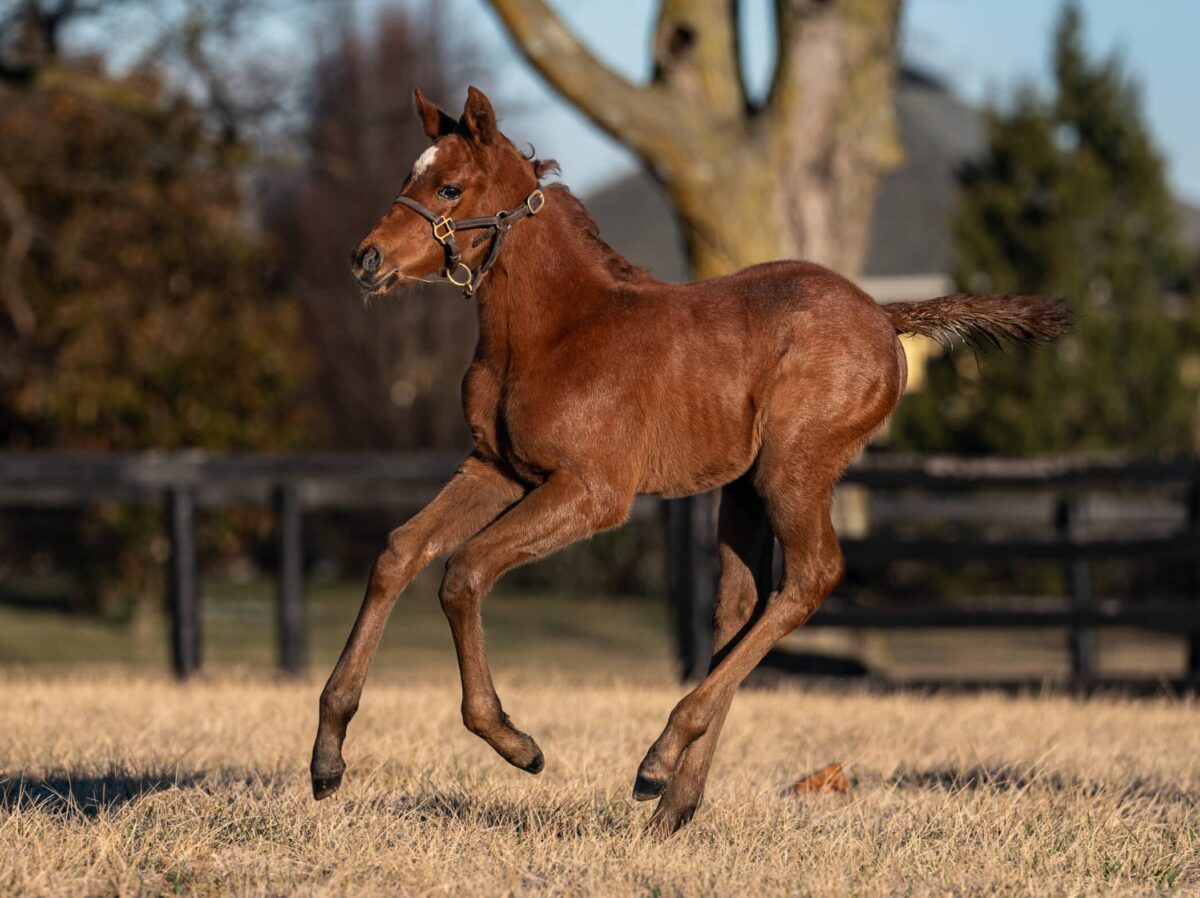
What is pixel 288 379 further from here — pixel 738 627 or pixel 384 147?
pixel 738 627

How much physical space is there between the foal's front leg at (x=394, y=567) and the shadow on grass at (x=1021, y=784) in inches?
74.0

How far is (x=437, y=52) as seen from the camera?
1420 inches

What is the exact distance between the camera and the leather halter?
5074mm

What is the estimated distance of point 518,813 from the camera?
5.32 meters

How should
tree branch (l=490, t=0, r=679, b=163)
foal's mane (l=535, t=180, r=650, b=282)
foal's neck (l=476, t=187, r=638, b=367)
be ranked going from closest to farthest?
foal's neck (l=476, t=187, r=638, b=367), foal's mane (l=535, t=180, r=650, b=282), tree branch (l=490, t=0, r=679, b=163)

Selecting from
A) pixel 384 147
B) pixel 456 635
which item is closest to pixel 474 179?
pixel 456 635

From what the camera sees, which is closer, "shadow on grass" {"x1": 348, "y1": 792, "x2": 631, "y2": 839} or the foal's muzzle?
the foal's muzzle

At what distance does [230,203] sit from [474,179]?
17.9 metres

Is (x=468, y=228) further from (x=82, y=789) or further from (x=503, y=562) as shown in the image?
(x=82, y=789)

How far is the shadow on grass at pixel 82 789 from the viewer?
17.1 ft

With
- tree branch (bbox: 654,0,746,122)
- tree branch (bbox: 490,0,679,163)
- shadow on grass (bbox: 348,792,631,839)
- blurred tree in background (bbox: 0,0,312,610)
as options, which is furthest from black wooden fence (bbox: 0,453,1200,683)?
blurred tree in background (bbox: 0,0,312,610)

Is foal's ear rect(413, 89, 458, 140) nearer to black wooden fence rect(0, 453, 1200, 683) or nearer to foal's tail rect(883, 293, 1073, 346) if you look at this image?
foal's tail rect(883, 293, 1073, 346)

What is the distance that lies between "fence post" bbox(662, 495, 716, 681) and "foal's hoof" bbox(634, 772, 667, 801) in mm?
5817

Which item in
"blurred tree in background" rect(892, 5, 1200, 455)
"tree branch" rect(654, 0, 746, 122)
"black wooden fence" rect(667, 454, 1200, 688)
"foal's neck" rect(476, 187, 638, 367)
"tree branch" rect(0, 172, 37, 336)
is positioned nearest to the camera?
"foal's neck" rect(476, 187, 638, 367)
